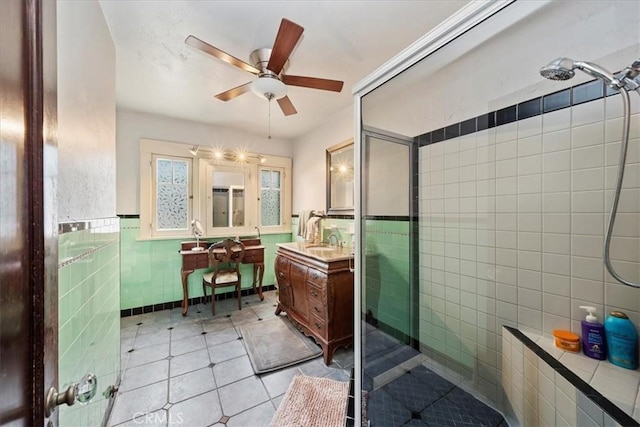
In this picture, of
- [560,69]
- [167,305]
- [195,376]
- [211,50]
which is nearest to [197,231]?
[167,305]

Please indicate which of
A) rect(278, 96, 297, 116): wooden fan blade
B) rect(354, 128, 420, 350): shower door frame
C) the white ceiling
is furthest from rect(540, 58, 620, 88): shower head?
rect(278, 96, 297, 116): wooden fan blade

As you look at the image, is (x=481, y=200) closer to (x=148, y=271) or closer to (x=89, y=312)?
(x=89, y=312)

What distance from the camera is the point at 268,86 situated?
1.83 meters

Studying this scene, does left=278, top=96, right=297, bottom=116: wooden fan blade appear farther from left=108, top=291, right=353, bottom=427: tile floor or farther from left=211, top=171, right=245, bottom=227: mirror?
left=108, top=291, right=353, bottom=427: tile floor

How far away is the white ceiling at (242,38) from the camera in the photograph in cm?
146

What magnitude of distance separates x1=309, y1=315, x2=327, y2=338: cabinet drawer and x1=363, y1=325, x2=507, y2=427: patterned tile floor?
0.49 metres

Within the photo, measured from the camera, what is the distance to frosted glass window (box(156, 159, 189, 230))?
10.1ft

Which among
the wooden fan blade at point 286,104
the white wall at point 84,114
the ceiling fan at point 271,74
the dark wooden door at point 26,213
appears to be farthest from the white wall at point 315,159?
the dark wooden door at point 26,213

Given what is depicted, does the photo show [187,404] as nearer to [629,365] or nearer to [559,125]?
[629,365]

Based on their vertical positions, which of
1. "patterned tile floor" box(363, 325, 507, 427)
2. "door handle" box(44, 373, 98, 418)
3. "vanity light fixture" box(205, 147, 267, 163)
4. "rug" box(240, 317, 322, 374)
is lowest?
"rug" box(240, 317, 322, 374)

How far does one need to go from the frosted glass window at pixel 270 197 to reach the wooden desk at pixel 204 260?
0.42 metres

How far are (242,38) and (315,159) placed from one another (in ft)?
5.98

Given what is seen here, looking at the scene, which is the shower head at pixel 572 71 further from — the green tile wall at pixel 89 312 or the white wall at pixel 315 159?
the green tile wall at pixel 89 312

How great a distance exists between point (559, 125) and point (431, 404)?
1739 mm
